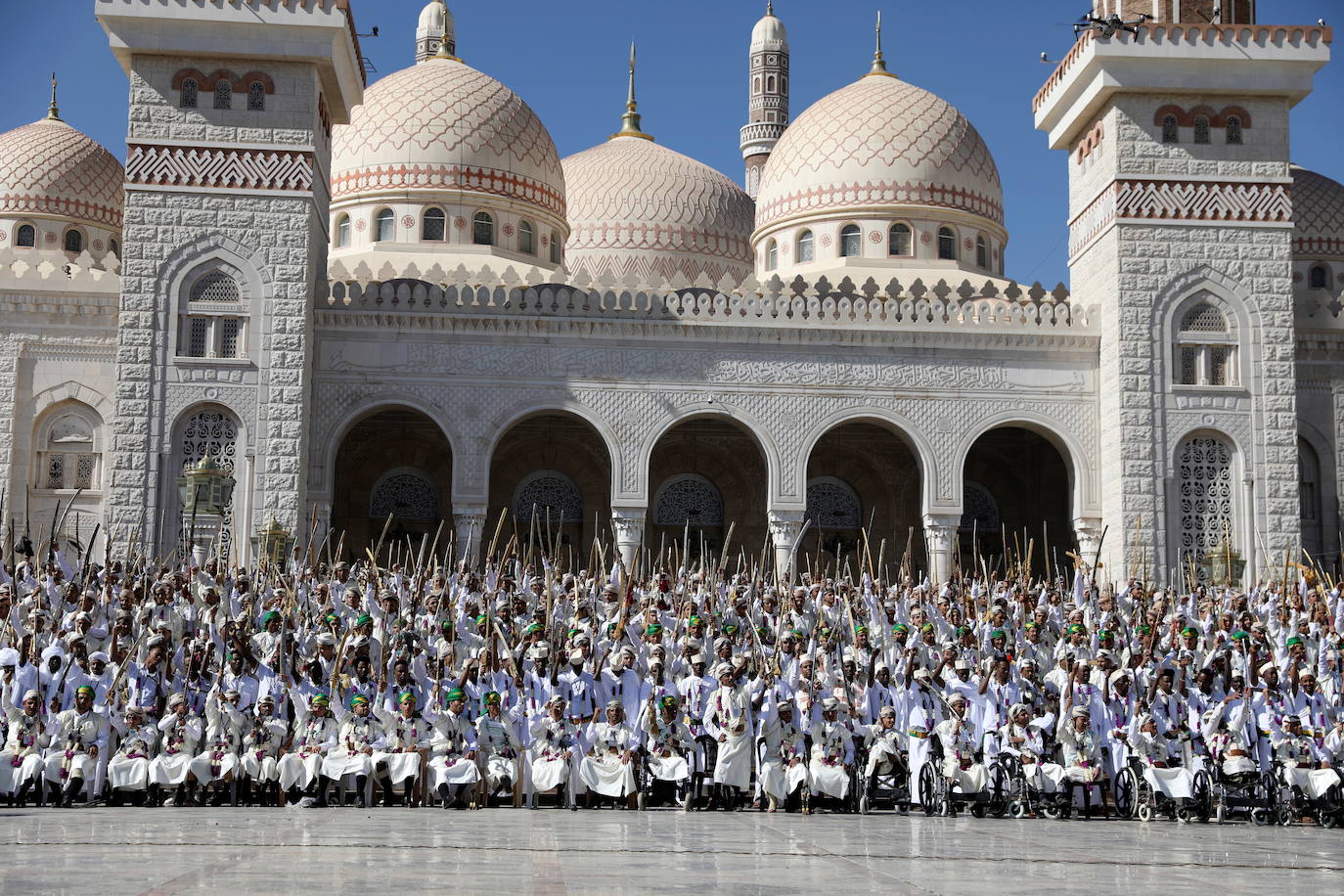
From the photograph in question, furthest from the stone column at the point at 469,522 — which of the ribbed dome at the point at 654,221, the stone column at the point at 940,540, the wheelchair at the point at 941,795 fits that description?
the wheelchair at the point at 941,795

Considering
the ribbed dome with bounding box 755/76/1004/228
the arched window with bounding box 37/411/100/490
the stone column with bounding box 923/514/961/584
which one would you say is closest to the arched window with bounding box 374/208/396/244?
the arched window with bounding box 37/411/100/490

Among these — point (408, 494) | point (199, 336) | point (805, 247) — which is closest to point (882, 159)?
point (805, 247)

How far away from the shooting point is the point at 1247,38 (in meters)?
18.4

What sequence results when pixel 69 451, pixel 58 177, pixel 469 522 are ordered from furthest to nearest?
pixel 58 177 < pixel 69 451 < pixel 469 522

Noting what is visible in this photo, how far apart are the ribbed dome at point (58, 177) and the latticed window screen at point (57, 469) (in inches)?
216

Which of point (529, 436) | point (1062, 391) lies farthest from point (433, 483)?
point (1062, 391)

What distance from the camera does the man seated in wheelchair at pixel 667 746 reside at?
921cm

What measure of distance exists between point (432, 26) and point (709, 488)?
1426 cm

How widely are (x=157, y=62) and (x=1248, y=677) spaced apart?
13.0 m

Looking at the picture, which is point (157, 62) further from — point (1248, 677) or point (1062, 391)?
point (1248, 677)

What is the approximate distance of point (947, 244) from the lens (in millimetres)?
23219

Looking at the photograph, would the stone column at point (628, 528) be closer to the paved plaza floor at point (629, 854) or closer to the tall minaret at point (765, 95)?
the paved plaza floor at point (629, 854)

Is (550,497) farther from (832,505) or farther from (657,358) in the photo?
(832,505)

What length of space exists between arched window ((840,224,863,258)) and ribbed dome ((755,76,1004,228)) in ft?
1.05
